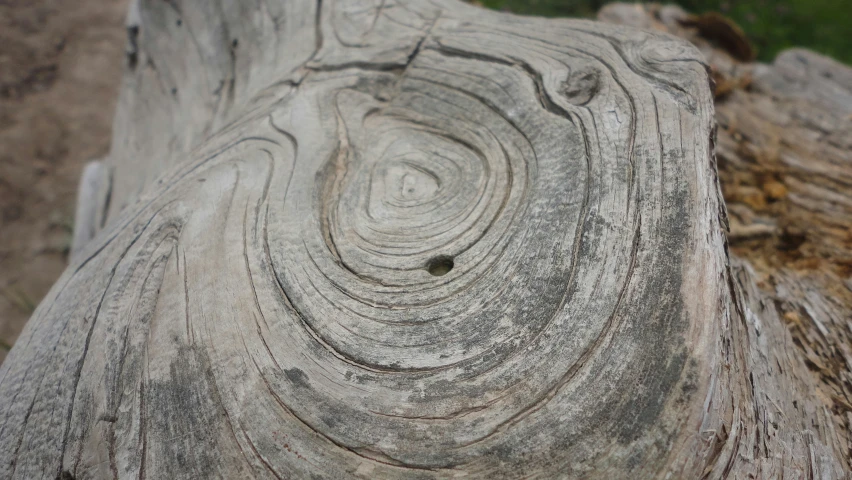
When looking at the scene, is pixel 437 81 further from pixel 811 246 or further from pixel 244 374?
pixel 811 246

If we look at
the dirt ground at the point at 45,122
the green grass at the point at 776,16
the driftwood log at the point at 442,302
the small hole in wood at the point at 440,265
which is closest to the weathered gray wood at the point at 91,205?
the dirt ground at the point at 45,122

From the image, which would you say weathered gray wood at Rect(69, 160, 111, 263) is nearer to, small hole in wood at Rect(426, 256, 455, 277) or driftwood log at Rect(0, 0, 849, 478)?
driftwood log at Rect(0, 0, 849, 478)

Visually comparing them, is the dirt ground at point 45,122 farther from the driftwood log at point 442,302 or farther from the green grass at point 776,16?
the green grass at point 776,16

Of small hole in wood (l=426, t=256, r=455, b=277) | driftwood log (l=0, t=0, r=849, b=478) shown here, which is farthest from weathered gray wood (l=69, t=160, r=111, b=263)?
small hole in wood (l=426, t=256, r=455, b=277)

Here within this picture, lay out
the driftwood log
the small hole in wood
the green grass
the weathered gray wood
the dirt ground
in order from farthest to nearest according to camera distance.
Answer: the green grass, the dirt ground, the weathered gray wood, the small hole in wood, the driftwood log

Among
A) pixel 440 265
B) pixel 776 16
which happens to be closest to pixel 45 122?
pixel 440 265

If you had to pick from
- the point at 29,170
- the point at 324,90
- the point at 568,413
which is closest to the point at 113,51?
the point at 29,170

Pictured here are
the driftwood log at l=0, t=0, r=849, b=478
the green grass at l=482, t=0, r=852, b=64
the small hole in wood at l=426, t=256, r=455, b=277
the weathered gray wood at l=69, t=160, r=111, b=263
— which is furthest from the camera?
the green grass at l=482, t=0, r=852, b=64
